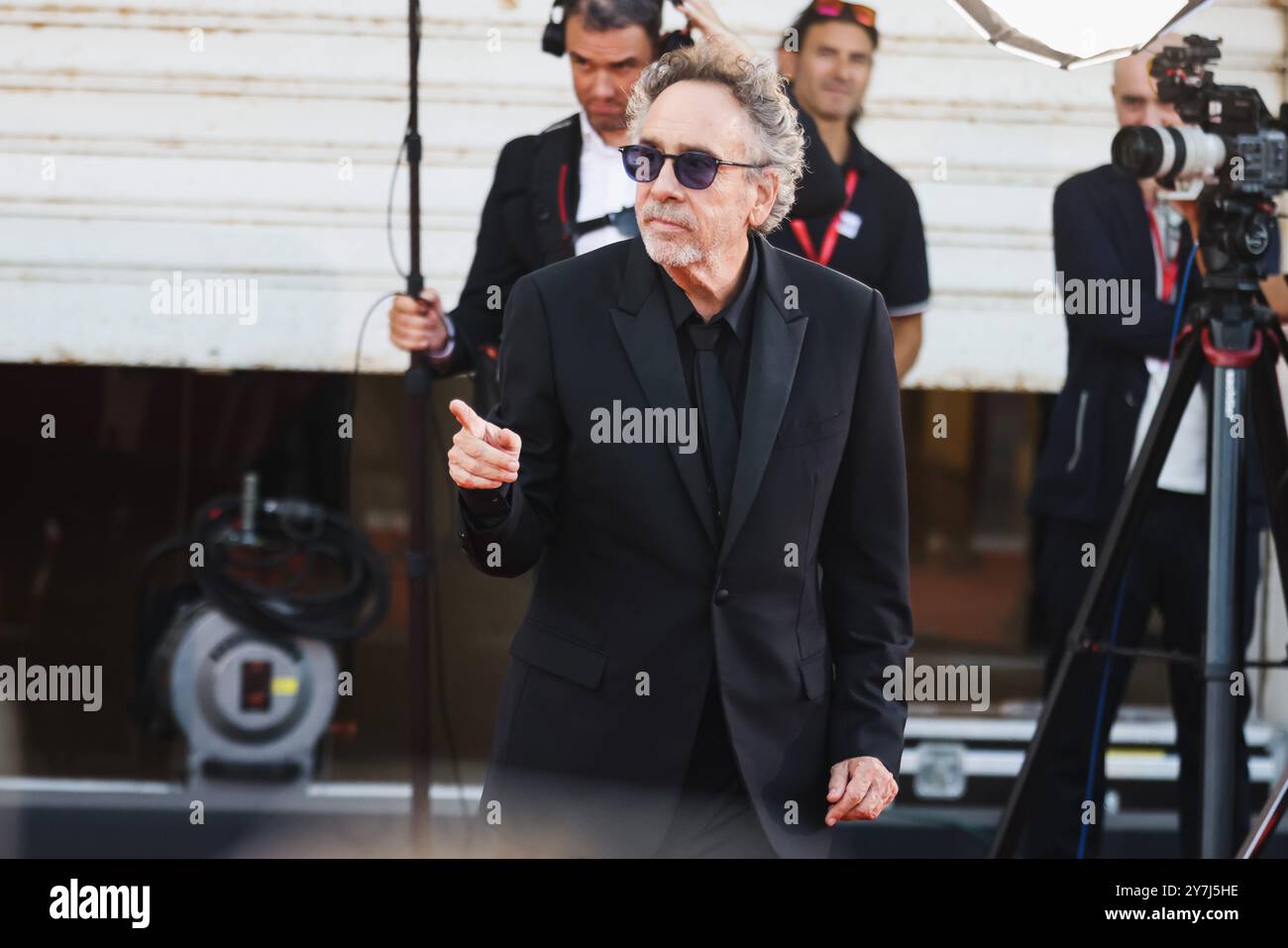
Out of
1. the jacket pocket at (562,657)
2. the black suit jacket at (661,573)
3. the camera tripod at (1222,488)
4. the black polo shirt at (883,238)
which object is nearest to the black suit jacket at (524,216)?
the black polo shirt at (883,238)

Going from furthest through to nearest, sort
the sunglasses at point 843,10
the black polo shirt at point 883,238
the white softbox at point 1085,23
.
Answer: the sunglasses at point 843,10
the black polo shirt at point 883,238
the white softbox at point 1085,23

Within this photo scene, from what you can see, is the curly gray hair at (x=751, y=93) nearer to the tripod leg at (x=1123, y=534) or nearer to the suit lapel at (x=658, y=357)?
the suit lapel at (x=658, y=357)

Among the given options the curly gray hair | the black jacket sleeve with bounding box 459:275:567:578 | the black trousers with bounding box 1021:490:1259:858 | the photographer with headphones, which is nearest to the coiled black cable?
the photographer with headphones

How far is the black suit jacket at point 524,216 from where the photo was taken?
3.55 m

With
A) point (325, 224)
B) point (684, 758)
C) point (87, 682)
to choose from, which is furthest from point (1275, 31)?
point (87, 682)

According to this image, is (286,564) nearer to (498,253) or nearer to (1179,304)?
(498,253)

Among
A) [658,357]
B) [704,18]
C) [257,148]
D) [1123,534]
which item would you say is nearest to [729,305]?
[658,357]

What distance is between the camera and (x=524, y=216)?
12.1 feet

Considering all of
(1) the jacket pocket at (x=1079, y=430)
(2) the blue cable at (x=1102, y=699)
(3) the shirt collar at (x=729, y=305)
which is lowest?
(2) the blue cable at (x=1102, y=699)

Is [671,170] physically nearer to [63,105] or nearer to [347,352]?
[347,352]

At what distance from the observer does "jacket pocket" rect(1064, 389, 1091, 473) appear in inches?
153

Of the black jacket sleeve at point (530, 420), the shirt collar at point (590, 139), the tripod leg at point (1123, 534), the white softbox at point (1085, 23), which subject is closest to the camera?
the black jacket sleeve at point (530, 420)

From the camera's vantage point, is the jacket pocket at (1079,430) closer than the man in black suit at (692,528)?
No

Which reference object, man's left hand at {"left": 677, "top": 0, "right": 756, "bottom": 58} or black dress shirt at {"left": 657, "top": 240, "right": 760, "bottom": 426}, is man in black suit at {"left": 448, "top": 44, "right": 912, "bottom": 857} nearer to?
black dress shirt at {"left": 657, "top": 240, "right": 760, "bottom": 426}
